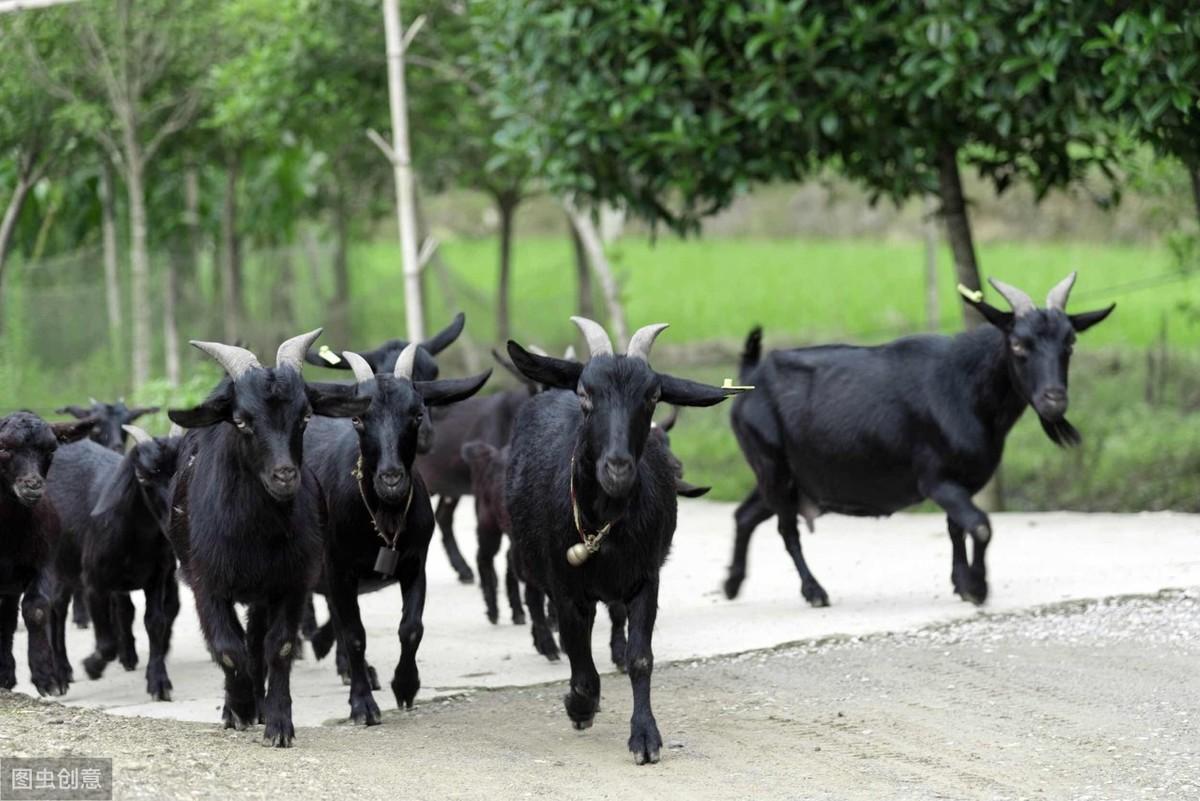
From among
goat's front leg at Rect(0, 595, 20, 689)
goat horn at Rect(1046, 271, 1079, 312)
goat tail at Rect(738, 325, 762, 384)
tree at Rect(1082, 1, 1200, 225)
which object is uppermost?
tree at Rect(1082, 1, 1200, 225)

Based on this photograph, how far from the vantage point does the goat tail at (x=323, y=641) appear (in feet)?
34.2

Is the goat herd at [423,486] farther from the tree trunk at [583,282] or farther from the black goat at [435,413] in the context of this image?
the tree trunk at [583,282]

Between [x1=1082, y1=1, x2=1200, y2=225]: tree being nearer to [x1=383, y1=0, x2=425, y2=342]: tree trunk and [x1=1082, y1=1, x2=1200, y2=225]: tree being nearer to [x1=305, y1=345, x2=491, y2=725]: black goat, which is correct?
[x1=305, y1=345, x2=491, y2=725]: black goat

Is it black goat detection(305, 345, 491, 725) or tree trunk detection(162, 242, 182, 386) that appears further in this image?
tree trunk detection(162, 242, 182, 386)

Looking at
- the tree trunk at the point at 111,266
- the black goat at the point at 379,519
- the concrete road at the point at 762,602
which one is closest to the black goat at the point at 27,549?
the concrete road at the point at 762,602

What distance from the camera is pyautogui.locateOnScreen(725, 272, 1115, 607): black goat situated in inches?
431

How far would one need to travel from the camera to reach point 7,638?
31.6 feet

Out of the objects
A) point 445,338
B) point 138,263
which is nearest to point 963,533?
point 445,338

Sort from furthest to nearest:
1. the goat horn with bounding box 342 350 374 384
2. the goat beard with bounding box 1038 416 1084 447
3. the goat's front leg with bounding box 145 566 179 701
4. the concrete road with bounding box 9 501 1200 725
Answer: the goat beard with bounding box 1038 416 1084 447
the concrete road with bounding box 9 501 1200 725
the goat's front leg with bounding box 145 566 179 701
the goat horn with bounding box 342 350 374 384

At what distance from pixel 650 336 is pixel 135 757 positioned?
9.43ft

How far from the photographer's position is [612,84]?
48.9 feet

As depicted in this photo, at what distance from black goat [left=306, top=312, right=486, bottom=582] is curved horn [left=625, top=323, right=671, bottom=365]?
185cm

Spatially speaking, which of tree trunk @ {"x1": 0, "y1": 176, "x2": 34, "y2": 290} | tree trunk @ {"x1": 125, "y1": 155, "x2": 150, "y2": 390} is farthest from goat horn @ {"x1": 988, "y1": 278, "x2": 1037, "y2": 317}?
tree trunk @ {"x1": 0, "y1": 176, "x2": 34, "y2": 290}

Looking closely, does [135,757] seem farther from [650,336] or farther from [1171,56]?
[1171,56]
